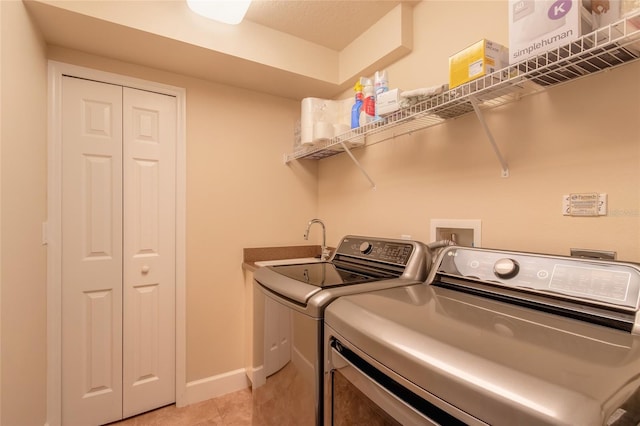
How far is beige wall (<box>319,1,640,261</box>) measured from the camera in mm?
1011

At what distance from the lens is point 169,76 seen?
7.11ft

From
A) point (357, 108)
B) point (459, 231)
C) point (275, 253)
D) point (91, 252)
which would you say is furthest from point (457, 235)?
point (91, 252)

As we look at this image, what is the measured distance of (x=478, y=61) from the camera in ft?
3.51

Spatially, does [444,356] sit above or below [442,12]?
below

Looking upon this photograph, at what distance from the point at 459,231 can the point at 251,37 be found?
1.71 metres

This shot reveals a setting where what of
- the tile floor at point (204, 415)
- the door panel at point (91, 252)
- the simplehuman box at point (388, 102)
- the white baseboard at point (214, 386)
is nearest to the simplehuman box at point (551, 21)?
the simplehuman box at point (388, 102)

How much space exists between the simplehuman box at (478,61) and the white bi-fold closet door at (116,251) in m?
1.84

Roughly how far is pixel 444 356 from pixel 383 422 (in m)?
0.28

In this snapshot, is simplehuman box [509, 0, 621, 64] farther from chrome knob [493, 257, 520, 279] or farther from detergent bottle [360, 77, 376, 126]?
detergent bottle [360, 77, 376, 126]

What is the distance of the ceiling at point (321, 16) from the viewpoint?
1821mm

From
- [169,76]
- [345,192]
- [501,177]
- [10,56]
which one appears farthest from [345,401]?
[169,76]

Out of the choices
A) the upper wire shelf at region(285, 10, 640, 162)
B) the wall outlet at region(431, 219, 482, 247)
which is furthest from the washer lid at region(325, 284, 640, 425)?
the upper wire shelf at region(285, 10, 640, 162)

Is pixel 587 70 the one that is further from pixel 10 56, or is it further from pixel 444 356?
pixel 10 56

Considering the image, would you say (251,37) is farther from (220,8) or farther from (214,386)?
(214,386)
